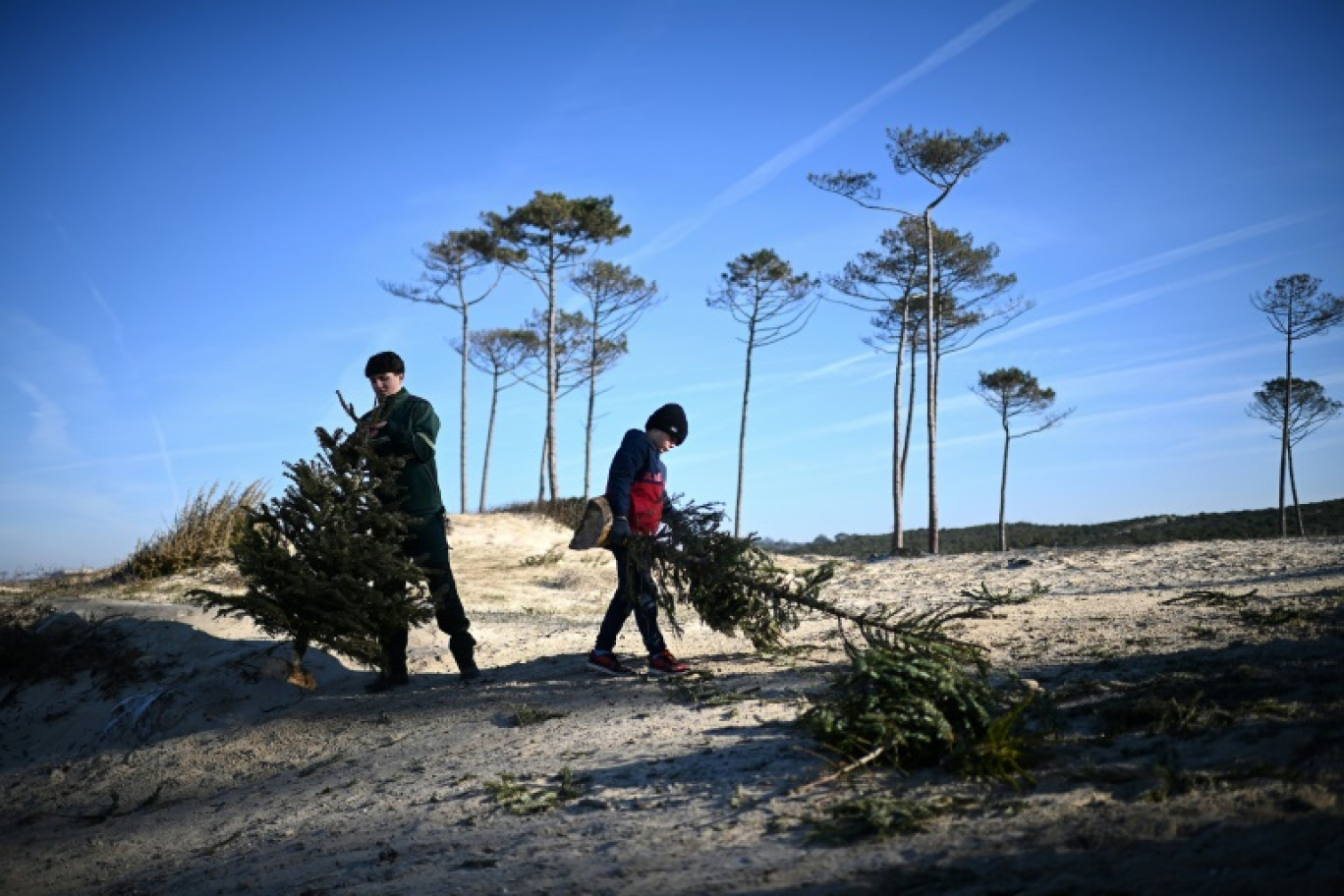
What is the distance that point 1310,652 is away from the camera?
16.9ft

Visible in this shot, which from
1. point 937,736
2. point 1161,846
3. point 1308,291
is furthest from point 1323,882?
point 1308,291

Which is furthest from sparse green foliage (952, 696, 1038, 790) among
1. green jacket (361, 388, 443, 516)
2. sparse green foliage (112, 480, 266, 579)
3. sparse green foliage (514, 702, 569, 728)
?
sparse green foliage (112, 480, 266, 579)

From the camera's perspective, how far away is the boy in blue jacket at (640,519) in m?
6.58

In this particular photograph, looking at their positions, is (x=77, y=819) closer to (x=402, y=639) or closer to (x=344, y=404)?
(x=402, y=639)

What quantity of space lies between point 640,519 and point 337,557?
88.1 inches

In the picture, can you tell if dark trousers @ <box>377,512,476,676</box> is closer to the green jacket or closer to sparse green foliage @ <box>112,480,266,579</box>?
the green jacket

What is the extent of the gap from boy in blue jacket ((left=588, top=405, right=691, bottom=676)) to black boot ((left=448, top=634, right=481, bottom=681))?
1.08 meters

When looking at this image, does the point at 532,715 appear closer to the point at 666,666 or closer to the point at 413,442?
the point at 666,666

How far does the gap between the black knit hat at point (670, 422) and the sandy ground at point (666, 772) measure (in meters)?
1.71

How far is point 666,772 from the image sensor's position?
4543mm

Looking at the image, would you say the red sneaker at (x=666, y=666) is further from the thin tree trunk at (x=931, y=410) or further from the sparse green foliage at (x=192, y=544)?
the thin tree trunk at (x=931, y=410)

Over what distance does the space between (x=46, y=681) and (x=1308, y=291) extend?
111 feet

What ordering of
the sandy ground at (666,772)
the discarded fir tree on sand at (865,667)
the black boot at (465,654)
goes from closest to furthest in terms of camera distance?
the sandy ground at (666,772) → the discarded fir tree on sand at (865,667) → the black boot at (465,654)

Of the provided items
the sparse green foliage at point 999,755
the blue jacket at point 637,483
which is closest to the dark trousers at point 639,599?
the blue jacket at point 637,483
